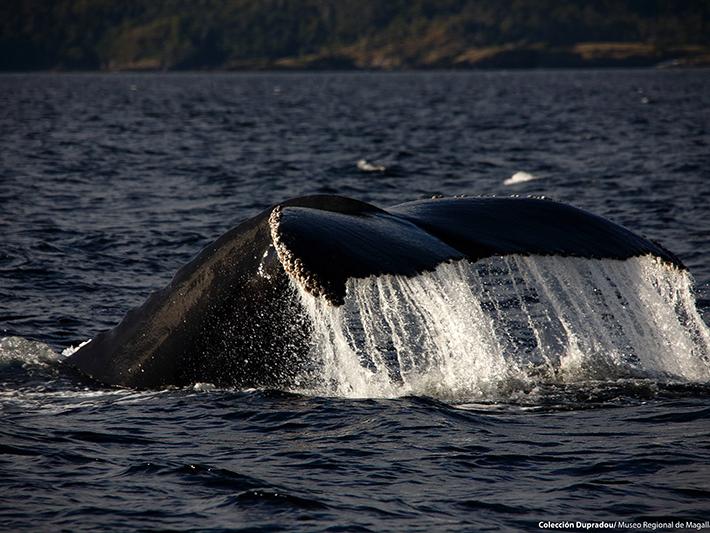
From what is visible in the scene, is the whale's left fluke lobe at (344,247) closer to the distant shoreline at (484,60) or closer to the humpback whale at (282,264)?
the humpback whale at (282,264)

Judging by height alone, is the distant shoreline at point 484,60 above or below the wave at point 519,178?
above

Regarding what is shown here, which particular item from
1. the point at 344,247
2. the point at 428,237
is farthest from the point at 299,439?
the point at 344,247

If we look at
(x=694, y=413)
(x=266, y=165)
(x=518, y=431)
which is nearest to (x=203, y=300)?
(x=518, y=431)

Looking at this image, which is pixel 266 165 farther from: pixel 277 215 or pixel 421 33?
pixel 421 33

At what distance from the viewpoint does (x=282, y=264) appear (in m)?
5.39

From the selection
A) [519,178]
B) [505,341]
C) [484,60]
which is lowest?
[505,341]

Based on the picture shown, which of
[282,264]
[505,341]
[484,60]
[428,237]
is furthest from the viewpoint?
[484,60]

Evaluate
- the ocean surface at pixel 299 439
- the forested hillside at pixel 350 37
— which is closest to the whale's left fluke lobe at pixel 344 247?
the ocean surface at pixel 299 439

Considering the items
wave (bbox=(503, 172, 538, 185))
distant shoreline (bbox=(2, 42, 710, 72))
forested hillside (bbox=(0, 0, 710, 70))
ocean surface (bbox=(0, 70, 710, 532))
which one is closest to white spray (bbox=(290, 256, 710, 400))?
ocean surface (bbox=(0, 70, 710, 532))

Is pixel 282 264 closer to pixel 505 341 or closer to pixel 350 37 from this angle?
pixel 505 341

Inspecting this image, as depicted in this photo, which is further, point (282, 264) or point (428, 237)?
point (428, 237)

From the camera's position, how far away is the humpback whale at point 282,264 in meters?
5.47

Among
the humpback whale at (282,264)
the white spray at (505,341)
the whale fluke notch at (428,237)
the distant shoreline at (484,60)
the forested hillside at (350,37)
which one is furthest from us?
the forested hillside at (350,37)

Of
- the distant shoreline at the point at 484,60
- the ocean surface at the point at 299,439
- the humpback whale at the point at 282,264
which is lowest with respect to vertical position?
the ocean surface at the point at 299,439
